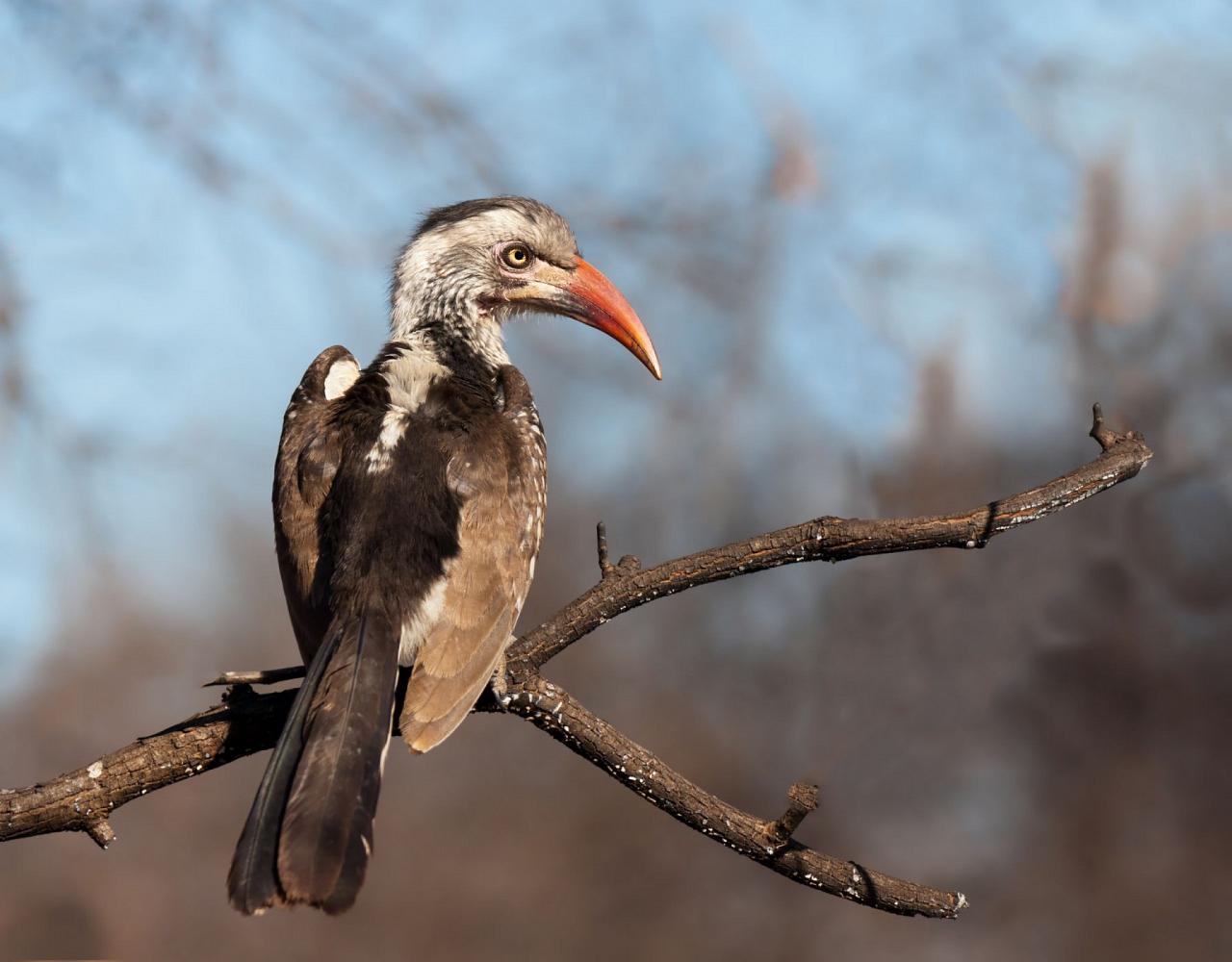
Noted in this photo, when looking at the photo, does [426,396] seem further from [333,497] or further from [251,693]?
[251,693]

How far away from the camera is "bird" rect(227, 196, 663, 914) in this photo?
277 cm

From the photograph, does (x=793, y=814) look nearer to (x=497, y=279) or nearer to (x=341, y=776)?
(x=341, y=776)

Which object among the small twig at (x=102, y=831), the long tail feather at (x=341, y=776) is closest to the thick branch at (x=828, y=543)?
the long tail feather at (x=341, y=776)

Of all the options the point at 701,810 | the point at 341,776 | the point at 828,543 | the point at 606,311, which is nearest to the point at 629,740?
the point at 701,810

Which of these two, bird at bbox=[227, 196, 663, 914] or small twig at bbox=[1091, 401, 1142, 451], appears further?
small twig at bbox=[1091, 401, 1142, 451]

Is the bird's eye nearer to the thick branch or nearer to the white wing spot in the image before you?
the white wing spot

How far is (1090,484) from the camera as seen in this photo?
3596 millimetres

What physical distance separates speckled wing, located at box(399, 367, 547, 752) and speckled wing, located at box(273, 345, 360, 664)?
367 mm

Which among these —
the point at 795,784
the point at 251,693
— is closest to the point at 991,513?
the point at 795,784

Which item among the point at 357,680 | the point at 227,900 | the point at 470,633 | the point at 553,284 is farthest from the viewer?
the point at 553,284

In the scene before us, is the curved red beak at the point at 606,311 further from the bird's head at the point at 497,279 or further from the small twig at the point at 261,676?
the small twig at the point at 261,676

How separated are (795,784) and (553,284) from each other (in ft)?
8.49

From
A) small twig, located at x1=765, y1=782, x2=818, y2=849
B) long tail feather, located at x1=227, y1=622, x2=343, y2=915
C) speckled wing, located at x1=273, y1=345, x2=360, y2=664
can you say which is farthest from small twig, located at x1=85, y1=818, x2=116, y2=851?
small twig, located at x1=765, y1=782, x2=818, y2=849

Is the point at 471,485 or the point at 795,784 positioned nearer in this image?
the point at 795,784
